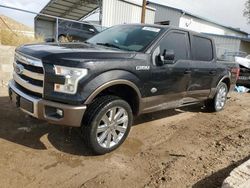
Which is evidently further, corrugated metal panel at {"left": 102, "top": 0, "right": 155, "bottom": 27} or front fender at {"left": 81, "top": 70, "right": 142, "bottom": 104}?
corrugated metal panel at {"left": 102, "top": 0, "right": 155, "bottom": 27}

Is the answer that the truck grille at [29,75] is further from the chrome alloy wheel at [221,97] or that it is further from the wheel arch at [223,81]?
the chrome alloy wheel at [221,97]

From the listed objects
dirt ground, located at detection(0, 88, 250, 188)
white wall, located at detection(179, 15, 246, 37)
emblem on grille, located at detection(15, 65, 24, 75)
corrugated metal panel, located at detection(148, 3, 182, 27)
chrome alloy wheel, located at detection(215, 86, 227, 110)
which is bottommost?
dirt ground, located at detection(0, 88, 250, 188)

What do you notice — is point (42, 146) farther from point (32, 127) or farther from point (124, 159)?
point (124, 159)

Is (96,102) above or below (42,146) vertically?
above

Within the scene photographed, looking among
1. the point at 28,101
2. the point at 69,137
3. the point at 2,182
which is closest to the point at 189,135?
the point at 69,137

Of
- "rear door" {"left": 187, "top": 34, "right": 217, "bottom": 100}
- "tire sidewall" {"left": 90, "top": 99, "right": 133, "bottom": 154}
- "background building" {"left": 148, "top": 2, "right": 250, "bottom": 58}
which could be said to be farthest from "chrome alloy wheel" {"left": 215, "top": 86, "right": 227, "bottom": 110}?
"background building" {"left": 148, "top": 2, "right": 250, "bottom": 58}

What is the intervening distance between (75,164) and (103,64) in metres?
1.37

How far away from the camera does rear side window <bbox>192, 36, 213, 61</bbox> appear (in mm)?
5877

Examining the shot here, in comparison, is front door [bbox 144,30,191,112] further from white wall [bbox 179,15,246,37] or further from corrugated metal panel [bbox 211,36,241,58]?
corrugated metal panel [bbox 211,36,241,58]

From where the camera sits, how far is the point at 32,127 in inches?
193

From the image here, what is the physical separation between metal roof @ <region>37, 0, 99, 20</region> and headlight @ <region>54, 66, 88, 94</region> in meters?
16.6

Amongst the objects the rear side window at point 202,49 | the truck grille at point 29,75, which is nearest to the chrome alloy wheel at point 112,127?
the truck grille at point 29,75

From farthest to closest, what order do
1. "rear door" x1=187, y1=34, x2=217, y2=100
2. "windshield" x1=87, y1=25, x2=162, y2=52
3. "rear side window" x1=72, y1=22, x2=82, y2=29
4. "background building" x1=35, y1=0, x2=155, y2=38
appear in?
1. "background building" x1=35, y1=0, x2=155, y2=38
2. "rear side window" x1=72, y1=22, x2=82, y2=29
3. "rear door" x1=187, y1=34, x2=217, y2=100
4. "windshield" x1=87, y1=25, x2=162, y2=52

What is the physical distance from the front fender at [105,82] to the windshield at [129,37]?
0.62m
